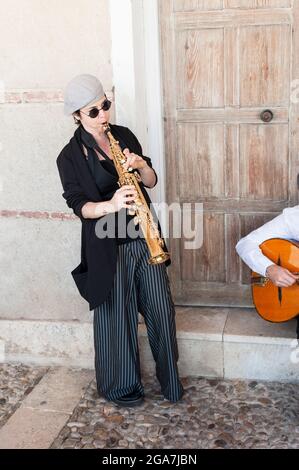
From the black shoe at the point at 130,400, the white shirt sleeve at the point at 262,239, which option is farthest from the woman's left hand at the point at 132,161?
the black shoe at the point at 130,400

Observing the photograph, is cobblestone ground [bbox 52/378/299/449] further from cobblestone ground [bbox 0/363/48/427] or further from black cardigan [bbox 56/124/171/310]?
black cardigan [bbox 56/124/171/310]

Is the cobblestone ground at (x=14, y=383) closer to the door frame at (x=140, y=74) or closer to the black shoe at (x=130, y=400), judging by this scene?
the black shoe at (x=130, y=400)

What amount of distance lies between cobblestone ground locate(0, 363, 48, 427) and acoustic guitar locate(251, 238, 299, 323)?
1527 mm

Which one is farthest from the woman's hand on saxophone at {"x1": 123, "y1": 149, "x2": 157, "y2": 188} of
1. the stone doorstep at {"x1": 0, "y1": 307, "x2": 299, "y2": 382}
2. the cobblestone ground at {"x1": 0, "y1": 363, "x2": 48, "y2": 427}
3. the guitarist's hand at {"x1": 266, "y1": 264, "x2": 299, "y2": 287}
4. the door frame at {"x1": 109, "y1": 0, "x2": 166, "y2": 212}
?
the cobblestone ground at {"x1": 0, "y1": 363, "x2": 48, "y2": 427}

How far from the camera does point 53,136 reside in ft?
15.0

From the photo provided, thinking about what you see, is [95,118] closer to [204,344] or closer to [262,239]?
[262,239]

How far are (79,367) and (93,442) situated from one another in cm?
95

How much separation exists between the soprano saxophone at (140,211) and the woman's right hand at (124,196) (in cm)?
5

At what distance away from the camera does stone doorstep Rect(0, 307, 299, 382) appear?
4438 millimetres

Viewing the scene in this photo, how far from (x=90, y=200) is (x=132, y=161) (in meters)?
0.32

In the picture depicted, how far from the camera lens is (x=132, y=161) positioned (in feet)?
12.6

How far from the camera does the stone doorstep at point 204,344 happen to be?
4.44 meters

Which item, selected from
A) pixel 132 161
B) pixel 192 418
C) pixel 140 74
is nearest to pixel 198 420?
pixel 192 418

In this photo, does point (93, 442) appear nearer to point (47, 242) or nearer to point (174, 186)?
point (47, 242)
